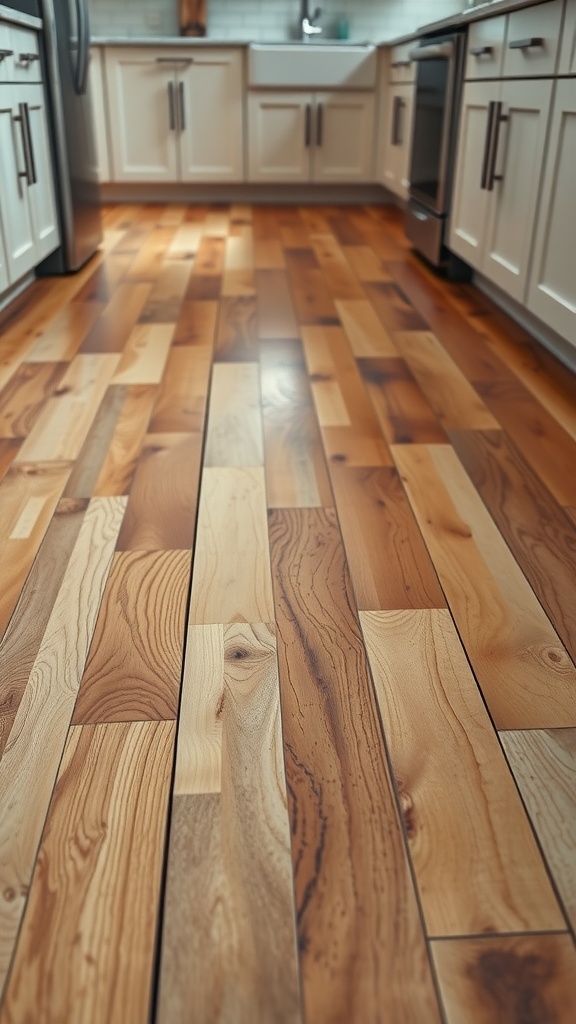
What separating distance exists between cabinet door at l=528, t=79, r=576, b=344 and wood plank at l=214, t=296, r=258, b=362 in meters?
0.74

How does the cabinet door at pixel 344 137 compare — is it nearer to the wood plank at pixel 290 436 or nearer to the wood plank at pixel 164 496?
the wood plank at pixel 290 436

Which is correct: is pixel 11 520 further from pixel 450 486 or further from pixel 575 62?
pixel 575 62

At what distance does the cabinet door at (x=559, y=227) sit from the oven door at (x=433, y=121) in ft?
3.23

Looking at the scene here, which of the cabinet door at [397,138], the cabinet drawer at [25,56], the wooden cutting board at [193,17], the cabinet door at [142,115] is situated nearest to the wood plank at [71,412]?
the cabinet drawer at [25,56]

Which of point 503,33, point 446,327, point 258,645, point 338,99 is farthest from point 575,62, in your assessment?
point 338,99

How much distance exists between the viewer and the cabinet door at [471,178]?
2.61 meters

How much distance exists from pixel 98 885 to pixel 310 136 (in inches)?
179

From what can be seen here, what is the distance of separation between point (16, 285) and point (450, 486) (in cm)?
182

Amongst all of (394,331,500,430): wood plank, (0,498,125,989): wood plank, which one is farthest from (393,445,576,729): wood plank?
(0,498,125,989): wood plank

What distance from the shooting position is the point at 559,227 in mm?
2012

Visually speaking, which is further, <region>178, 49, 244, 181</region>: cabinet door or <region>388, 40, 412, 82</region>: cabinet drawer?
<region>178, 49, 244, 181</region>: cabinet door

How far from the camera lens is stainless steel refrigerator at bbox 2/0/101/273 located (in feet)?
9.19

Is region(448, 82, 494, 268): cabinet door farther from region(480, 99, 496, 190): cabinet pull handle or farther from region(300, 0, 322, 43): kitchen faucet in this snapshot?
region(300, 0, 322, 43): kitchen faucet

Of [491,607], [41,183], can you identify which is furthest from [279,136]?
[491,607]
